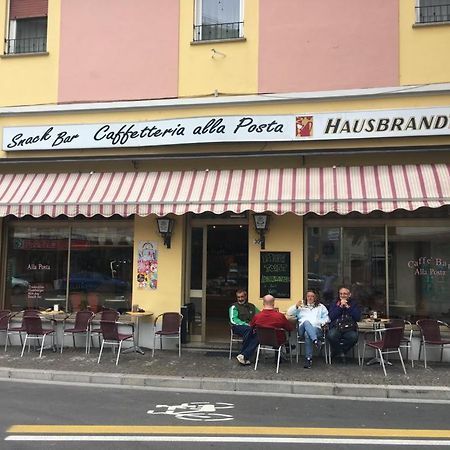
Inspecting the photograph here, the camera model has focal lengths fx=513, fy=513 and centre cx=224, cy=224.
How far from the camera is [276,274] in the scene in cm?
1030

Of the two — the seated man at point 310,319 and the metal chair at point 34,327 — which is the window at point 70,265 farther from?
the seated man at point 310,319

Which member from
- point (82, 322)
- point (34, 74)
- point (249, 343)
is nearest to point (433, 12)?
point (249, 343)

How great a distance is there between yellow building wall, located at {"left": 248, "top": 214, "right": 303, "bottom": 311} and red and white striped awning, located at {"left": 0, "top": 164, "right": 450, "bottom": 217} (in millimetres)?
951

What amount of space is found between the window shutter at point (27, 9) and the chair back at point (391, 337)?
33.4ft

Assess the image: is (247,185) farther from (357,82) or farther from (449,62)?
(449,62)

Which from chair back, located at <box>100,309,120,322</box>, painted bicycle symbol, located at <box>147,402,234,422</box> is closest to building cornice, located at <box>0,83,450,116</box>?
chair back, located at <box>100,309,120,322</box>

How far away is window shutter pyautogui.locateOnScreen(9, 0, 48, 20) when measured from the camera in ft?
39.1

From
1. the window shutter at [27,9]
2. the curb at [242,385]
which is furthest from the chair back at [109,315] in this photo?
the window shutter at [27,9]

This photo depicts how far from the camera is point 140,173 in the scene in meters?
10.8

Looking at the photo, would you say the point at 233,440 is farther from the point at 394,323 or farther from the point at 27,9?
the point at 27,9

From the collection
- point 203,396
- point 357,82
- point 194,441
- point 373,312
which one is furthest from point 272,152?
point 194,441

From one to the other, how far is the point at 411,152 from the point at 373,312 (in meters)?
3.16

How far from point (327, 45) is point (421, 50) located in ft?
5.98

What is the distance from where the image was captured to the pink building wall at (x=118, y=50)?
1107cm
